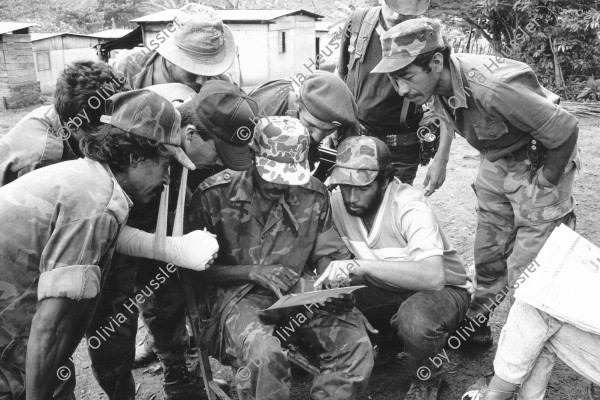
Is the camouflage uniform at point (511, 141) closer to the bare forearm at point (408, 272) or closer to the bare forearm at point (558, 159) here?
the bare forearm at point (558, 159)

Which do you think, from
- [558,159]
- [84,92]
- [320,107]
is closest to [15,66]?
[84,92]

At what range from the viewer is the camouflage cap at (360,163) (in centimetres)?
285

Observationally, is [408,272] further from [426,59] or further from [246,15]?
[246,15]

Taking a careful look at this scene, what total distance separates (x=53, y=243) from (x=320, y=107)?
1706mm

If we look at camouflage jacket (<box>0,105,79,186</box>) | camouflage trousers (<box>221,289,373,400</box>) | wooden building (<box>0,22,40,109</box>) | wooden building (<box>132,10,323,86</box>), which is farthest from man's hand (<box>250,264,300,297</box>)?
wooden building (<box>132,10,323,86</box>)

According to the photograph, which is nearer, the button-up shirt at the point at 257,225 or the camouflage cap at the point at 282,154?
the camouflage cap at the point at 282,154

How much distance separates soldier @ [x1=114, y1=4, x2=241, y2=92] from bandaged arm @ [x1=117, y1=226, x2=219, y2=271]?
1195 millimetres

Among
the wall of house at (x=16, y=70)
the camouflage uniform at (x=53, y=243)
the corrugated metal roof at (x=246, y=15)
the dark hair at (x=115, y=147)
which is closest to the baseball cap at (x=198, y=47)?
the dark hair at (x=115, y=147)

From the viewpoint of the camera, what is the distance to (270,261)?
9.16ft

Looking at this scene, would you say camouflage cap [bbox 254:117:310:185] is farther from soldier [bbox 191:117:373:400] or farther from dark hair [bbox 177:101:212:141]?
dark hair [bbox 177:101:212:141]

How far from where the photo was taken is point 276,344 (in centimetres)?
243

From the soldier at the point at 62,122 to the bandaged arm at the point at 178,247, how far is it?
21.1 inches

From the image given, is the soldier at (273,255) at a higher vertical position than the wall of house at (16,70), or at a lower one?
higher

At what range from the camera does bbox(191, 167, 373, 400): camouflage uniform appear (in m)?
2.53
